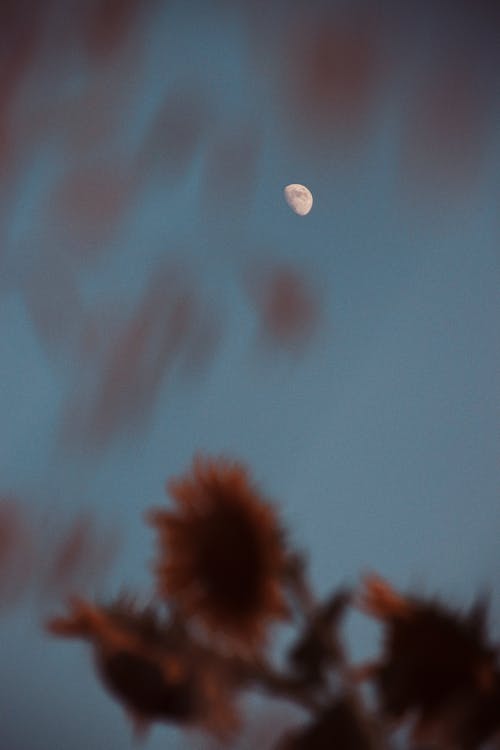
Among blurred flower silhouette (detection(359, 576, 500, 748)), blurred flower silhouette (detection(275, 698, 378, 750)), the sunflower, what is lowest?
blurred flower silhouette (detection(275, 698, 378, 750))

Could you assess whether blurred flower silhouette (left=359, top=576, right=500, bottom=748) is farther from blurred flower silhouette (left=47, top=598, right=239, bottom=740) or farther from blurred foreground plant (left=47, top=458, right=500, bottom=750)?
blurred flower silhouette (left=47, top=598, right=239, bottom=740)

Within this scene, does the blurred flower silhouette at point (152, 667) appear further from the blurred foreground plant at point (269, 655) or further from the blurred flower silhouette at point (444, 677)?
the blurred flower silhouette at point (444, 677)

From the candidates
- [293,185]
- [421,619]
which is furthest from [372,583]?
[293,185]

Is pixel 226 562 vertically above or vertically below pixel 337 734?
above

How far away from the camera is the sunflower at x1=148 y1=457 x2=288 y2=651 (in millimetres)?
577

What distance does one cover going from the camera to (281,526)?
59cm

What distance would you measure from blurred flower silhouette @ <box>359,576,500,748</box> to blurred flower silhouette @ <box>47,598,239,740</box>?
10cm

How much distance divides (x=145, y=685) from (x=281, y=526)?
0.14 m

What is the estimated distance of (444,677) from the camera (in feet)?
1.66

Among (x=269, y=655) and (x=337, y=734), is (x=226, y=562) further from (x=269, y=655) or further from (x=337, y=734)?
(x=337, y=734)

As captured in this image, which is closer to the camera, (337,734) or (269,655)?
(337,734)

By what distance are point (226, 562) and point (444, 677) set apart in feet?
0.56

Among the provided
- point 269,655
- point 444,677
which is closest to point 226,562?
point 269,655

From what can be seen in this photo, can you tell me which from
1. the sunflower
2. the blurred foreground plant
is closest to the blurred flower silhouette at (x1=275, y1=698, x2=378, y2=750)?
the blurred foreground plant
